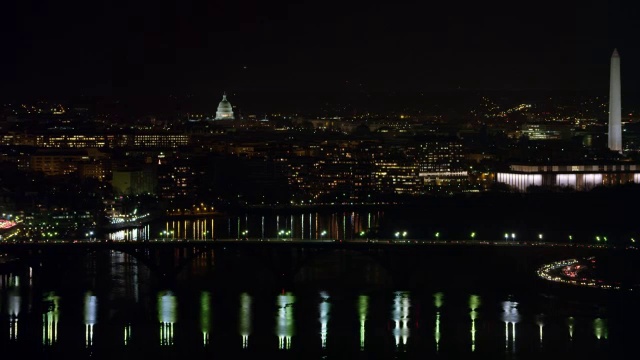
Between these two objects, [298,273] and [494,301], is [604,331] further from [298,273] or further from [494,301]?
[298,273]

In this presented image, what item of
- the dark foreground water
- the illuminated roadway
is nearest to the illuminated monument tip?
the illuminated roadway

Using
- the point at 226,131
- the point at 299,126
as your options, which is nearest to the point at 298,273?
the point at 226,131

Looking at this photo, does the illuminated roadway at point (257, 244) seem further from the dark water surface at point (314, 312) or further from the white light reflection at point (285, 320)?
the white light reflection at point (285, 320)

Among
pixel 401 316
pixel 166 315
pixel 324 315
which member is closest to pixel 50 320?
pixel 166 315

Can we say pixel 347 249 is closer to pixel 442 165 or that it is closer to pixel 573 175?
pixel 573 175

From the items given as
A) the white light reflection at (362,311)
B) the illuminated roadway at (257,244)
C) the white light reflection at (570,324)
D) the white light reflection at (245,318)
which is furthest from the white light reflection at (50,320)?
the white light reflection at (570,324)

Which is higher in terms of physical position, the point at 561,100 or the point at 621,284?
the point at 561,100
